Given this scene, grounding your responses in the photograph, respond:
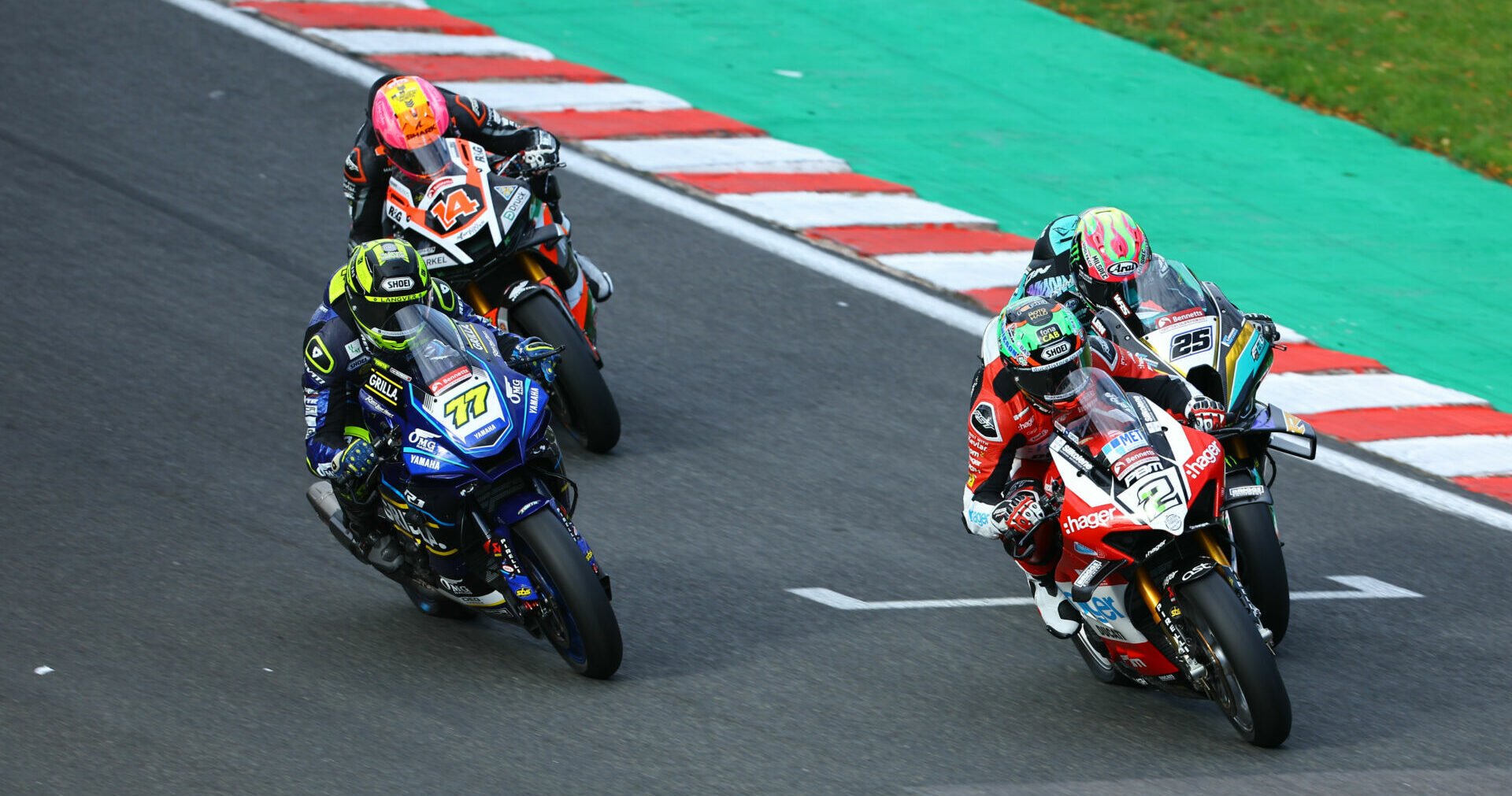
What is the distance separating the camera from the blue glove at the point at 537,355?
666cm

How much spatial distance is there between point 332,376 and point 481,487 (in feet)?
Answer: 2.56

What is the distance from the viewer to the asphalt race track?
226 inches

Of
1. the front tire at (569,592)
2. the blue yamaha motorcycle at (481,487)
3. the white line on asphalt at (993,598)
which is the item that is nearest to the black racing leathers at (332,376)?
the blue yamaha motorcycle at (481,487)

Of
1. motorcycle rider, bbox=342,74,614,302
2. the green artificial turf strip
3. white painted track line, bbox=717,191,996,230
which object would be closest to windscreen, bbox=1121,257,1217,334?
motorcycle rider, bbox=342,74,614,302

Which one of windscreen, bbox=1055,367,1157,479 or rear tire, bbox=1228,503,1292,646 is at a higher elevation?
windscreen, bbox=1055,367,1157,479

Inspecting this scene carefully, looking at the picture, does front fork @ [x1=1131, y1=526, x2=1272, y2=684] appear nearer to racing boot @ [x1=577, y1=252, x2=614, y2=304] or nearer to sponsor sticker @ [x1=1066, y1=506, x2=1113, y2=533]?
sponsor sticker @ [x1=1066, y1=506, x2=1113, y2=533]

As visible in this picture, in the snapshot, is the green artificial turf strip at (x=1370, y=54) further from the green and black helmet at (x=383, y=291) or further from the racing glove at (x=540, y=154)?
the green and black helmet at (x=383, y=291)

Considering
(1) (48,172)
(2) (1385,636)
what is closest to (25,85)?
(1) (48,172)

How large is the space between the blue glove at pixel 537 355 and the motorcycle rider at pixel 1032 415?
1.63 meters

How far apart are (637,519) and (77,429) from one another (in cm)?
277

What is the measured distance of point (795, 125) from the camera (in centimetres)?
1298

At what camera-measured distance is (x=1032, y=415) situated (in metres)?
6.07

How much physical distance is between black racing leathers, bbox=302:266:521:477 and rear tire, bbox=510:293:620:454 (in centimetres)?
158

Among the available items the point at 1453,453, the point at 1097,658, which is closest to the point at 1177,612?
the point at 1097,658
